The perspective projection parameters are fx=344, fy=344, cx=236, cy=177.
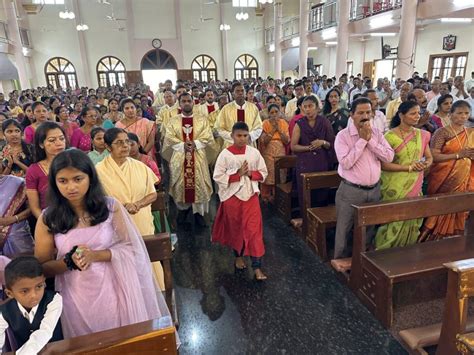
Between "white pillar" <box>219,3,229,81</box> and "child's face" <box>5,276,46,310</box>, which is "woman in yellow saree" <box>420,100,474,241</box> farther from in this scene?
"white pillar" <box>219,3,229,81</box>

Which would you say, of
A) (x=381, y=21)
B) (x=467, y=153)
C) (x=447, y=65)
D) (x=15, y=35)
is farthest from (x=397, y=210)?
(x=15, y=35)

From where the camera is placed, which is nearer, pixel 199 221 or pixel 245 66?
pixel 199 221

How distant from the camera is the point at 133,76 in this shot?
65.1ft

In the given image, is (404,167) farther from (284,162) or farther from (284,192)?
(284,162)

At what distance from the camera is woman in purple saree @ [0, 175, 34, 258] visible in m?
2.41

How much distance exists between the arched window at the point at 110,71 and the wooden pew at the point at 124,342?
20.3 m

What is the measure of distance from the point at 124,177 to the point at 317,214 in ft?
6.54

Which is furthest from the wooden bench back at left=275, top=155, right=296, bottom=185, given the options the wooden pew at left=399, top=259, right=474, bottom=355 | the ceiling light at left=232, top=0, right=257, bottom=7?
the ceiling light at left=232, top=0, right=257, bottom=7

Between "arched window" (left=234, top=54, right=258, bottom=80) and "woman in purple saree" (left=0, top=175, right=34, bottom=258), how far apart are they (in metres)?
20.7

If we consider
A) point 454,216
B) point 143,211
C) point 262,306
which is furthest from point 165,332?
point 454,216

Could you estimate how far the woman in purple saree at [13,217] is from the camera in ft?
7.89

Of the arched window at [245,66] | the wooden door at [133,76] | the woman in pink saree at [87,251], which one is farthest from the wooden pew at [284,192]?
the arched window at [245,66]

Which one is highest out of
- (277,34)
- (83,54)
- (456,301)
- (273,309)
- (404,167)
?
(277,34)

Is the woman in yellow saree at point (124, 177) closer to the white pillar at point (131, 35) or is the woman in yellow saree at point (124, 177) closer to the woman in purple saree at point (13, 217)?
the woman in purple saree at point (13, 217)
